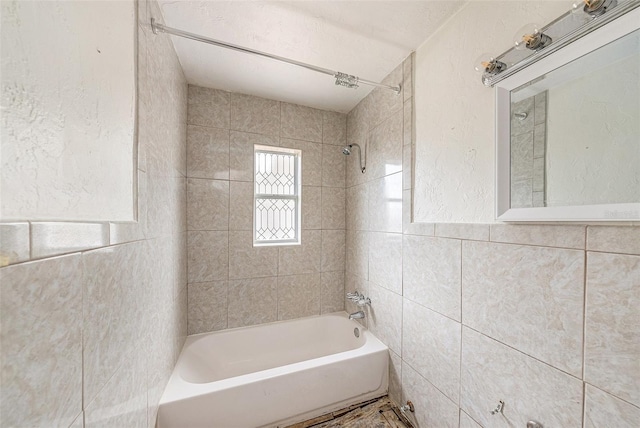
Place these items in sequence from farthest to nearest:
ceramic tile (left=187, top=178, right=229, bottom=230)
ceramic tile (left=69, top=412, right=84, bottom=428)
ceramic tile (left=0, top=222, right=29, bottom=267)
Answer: ceramic tile (left=187, top=178, right=229, bottom=230) → ceramic tile (left=69, top=412, right=84, bottom=428) → ceramic tile (left=0, top=222, right=29, bottom=267)

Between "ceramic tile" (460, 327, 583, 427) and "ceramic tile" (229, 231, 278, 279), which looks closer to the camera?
"ceramic tile" (460, 327, 583, 427)

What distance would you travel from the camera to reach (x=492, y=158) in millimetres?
1005

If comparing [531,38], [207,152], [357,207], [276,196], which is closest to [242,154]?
[207,152]

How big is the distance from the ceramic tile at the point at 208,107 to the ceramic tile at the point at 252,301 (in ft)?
4.62

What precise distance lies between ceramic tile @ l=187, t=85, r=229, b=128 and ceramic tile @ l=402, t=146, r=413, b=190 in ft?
4.98

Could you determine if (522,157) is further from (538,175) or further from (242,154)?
(242,154)

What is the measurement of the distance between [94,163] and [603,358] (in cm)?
161

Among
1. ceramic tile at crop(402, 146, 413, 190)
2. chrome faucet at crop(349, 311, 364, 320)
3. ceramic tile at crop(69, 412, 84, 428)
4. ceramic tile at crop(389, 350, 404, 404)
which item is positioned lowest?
ceramic tile at crop(389, 350, 404, 404)

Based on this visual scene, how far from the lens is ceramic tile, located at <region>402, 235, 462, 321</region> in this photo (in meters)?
1.17

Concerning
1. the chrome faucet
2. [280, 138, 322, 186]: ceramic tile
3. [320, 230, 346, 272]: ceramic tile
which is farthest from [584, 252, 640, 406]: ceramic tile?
[280, 138, 322, 186]: ceramic tile

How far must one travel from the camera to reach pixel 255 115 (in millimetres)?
2084

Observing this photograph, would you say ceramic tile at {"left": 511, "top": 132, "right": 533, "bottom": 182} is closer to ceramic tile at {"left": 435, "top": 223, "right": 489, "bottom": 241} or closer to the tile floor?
ceramic tile at {"left": 435, "top": 223, "right": 489, "bottom": 241}

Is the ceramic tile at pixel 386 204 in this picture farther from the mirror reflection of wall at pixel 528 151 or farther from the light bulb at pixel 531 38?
the light bulb at pixel 531 38

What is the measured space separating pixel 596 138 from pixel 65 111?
1.49m
